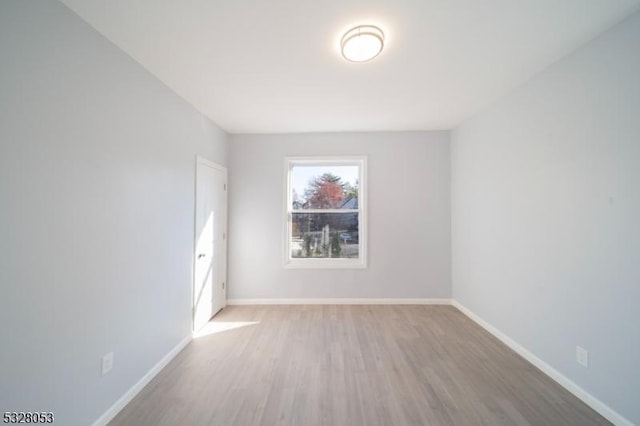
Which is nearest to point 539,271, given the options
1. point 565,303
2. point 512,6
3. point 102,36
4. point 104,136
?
point 565,303

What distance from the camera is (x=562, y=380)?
208cm

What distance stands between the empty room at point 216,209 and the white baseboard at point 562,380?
16 millimetres

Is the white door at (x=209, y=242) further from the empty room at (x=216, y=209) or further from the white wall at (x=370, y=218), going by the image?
the white wall at (x=370, y=218)

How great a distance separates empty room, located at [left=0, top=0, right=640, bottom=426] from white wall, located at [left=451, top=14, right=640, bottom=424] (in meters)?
0.01

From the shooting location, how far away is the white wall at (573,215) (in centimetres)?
166

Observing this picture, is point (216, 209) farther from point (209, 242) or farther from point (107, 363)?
point (107, 363)

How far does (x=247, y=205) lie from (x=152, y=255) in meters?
1.87

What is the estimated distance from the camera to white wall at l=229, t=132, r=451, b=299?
3961 millimetres

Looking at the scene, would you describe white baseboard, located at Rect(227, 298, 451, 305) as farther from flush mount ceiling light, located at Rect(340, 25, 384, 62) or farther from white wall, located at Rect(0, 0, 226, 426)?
flush mount ceiling light, located at Rect(340, 25, 384, 62)

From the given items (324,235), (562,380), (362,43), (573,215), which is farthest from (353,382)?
(362,43)

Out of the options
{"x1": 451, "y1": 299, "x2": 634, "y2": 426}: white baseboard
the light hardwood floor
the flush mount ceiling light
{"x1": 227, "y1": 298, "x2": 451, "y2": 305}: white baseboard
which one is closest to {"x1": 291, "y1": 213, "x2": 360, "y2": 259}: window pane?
{"x1": 227, "y1": 298, "x2": 451, "y2": 305}: white baseboard

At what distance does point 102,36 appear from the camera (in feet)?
5.81

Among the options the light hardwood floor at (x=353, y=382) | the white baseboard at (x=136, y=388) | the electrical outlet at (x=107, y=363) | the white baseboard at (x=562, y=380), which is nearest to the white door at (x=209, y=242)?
Answer: the light hardwood floor at (x=353, y=382)

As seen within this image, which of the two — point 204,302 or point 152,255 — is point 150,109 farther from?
point 204,302
